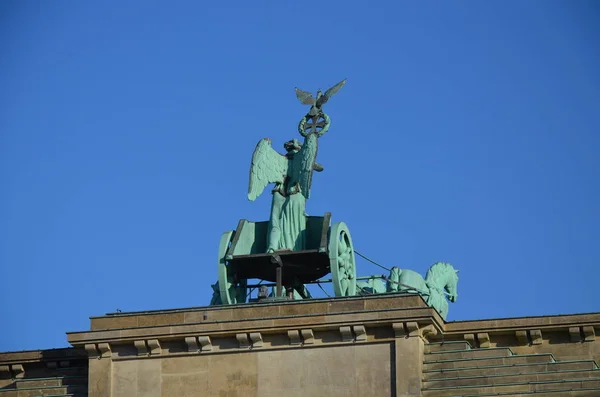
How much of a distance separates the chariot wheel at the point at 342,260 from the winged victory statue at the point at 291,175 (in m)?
1.25

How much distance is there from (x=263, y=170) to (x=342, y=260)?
372 centimetres

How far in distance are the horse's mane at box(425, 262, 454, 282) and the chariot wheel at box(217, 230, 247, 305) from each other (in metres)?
7.49

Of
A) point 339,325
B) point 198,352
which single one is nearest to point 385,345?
point 339,325

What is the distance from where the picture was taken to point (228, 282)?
225 ft

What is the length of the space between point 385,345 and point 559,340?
529 cm

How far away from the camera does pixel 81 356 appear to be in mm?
68312

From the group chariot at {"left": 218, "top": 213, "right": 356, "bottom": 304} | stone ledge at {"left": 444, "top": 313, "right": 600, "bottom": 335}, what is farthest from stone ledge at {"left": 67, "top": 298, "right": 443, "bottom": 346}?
chariot at {"left": 218, "top": 213, "right": 356, "bottom": 304}

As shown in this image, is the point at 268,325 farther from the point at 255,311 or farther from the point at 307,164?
the point at 307,164

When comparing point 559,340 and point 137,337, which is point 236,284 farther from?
point 559,340

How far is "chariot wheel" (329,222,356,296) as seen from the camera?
67312 millimetres

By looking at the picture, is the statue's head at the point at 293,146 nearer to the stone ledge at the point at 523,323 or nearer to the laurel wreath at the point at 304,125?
the laurel wreath at the point at 304,125

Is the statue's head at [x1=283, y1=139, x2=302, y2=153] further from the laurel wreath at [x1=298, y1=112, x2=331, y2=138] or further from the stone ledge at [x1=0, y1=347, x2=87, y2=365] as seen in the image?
the stone ledge at [x1=0, y1=347, x2=87, y2=365]

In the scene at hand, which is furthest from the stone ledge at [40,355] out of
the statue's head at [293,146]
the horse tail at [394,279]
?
the horse tail at [394,279]

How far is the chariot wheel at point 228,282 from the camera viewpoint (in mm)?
68188
